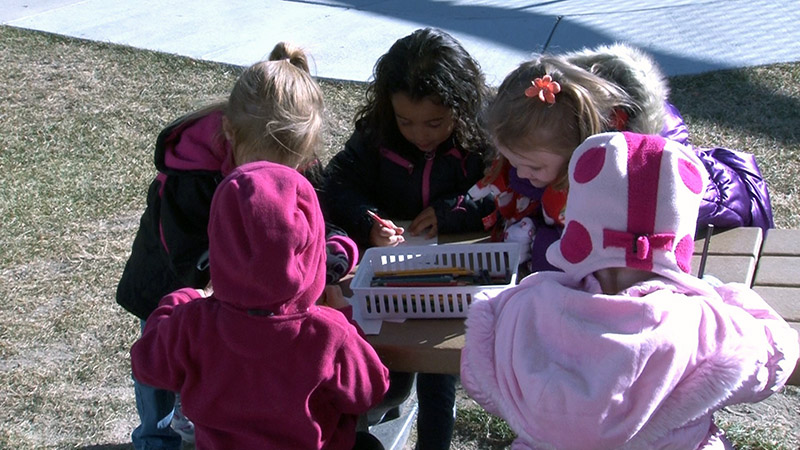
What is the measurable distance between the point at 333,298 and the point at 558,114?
2.25 ft

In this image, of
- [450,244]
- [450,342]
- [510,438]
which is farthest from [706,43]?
[450,342]

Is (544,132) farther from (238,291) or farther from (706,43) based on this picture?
(706,43)

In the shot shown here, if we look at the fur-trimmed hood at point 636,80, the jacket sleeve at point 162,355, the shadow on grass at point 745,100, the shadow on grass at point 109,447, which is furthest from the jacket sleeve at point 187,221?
the shadow on grass at point 745,100

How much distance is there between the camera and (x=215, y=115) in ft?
7.93

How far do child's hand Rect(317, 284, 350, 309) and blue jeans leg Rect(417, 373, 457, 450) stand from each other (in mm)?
693

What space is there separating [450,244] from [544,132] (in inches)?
15.6

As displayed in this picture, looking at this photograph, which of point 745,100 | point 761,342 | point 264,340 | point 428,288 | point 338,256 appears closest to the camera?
point 761,342

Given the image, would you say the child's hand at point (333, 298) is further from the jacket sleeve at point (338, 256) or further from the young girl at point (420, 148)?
the young girl at point (420, 148)

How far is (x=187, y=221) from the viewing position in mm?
2395

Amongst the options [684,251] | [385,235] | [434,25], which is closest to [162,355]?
[385,235]

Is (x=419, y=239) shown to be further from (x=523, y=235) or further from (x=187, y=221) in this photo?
(x=187, y=221)

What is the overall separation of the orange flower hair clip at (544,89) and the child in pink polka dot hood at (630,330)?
48 cm

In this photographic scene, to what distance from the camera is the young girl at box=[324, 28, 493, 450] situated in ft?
8.90

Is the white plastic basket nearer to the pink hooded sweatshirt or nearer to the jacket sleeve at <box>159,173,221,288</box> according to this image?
the pink hooded sweatshirt
